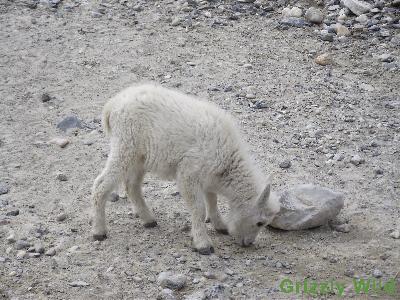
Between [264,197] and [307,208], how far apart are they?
73cm

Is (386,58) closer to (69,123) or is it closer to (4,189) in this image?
(69,123)

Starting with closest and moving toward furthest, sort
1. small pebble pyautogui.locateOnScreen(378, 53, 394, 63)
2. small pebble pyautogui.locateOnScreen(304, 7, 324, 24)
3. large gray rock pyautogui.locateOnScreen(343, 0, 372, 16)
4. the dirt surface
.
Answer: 1. the dirt surface
2. small pebble pyautogui.locateOnScreen(378, 53, 394, 63)
3. small pebble pyautogui.locateOnScreen(304, 7, 324, 24)
4. large gray rock pyautogui.locateOnScreen(343, 0, 372, 16)

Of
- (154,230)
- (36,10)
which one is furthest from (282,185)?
(36,10)

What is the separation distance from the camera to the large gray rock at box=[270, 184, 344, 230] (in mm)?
7668

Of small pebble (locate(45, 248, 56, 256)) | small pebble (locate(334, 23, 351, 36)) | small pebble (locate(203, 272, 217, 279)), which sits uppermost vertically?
small pebble (locate(334, 23, 351, 36))

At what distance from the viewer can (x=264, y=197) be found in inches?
285

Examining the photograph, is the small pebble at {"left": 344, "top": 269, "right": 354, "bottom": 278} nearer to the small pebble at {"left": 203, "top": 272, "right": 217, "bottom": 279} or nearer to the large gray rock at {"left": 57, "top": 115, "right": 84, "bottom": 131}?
the small pebble at {"left": 203, "top": 272, "right": 217, "bottom": 279}

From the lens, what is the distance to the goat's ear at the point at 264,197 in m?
7.12

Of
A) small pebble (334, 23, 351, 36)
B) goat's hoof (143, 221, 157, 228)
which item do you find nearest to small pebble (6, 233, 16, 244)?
goat's hoof (143, 221, 157, 228)

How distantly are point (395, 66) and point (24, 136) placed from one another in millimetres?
6877

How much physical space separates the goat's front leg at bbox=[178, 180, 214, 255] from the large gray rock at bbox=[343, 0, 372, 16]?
805 centimetres

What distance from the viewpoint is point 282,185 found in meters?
8.70

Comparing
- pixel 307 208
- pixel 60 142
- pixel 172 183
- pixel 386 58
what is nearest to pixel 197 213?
pixel 307 208

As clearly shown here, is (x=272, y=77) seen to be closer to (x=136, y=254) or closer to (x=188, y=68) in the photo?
(x=188, y=68)
